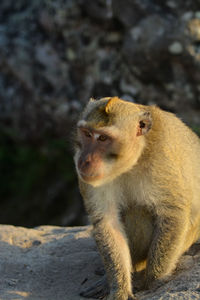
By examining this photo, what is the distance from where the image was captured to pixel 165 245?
408cm

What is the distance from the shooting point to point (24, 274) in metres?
4.71

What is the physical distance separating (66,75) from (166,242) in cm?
520

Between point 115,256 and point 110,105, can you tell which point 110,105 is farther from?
point 115,256

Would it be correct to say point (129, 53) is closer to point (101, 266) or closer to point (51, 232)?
point (51, 232)

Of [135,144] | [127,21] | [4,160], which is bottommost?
[4,160]

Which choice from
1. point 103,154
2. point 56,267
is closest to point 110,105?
point 103,154

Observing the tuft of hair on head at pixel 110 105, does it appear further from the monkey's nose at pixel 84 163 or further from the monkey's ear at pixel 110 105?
the monkey's nose at pixel 84 163

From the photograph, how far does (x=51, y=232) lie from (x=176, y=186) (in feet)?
6.94

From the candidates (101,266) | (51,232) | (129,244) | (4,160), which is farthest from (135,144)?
(4,160)

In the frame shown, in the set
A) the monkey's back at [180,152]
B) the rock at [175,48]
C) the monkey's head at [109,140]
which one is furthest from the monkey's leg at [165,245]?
the rock at [175,48]

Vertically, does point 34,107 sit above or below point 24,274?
above

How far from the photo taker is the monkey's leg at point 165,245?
4070mm

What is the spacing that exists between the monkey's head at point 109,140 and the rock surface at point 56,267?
103cm

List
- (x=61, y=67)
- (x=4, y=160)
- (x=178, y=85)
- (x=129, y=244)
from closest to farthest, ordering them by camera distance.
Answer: (x=129, y=244), (x=178, y=85), (x=61, y=67), (x=4, y=160)
